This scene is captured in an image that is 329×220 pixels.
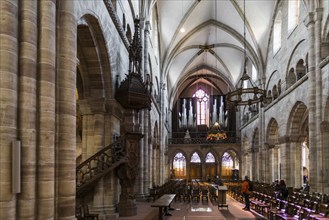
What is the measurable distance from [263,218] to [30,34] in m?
11.8

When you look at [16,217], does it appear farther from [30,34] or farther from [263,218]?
[263,218]

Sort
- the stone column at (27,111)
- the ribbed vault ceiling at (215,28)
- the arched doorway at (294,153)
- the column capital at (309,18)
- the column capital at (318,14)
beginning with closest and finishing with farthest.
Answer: the stone column at (27,111) → the column capital at (318,14) → the column capital at (309,18) → the arched doorway at (294,153) → the ribbed vault ceiling at (215,28)

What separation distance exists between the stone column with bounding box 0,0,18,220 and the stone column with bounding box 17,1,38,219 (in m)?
0.22

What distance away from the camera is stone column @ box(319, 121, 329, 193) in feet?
68.8

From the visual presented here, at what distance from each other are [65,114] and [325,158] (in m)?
15.4

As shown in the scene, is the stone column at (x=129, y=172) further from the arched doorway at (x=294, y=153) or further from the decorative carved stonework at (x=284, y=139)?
the decorative carved stonework at (x=284, y=139)

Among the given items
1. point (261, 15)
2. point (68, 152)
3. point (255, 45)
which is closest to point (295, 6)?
point (261, 15)

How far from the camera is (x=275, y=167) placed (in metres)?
34.8

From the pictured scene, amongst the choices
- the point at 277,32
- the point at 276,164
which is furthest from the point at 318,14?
the point at 276,164

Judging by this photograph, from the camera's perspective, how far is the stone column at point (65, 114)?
9.93m

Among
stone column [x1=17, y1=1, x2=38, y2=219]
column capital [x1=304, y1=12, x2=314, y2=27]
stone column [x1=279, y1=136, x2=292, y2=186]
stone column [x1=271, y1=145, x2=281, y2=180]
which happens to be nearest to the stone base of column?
stone column [x1=17, y1=1, x2=38, y2=219]

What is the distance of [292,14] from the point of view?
90.9 feet

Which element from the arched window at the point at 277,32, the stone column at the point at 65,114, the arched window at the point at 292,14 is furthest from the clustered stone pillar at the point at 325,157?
the stone column at the point at 65,114

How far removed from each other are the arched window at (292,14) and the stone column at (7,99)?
21.9 meters
